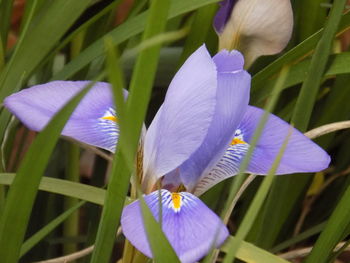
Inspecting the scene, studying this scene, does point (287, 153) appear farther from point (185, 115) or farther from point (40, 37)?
point (40, 37)

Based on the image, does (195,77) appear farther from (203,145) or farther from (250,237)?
(250,237)

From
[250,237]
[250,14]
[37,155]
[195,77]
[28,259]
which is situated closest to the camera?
[37,155]

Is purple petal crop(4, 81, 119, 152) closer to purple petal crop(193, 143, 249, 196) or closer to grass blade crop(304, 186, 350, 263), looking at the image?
purple petal crop(193, 143, 249, 196)

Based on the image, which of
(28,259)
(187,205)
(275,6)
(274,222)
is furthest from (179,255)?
(28,259)

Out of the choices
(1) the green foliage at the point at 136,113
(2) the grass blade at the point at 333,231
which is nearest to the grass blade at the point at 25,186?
(1) the green foliage at the point at 136,113

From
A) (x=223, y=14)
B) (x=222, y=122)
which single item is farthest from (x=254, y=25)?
(x=222, y=122)

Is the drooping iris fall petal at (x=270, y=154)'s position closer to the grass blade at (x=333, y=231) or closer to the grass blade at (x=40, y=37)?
the grass blade at (x=333, y=231)
